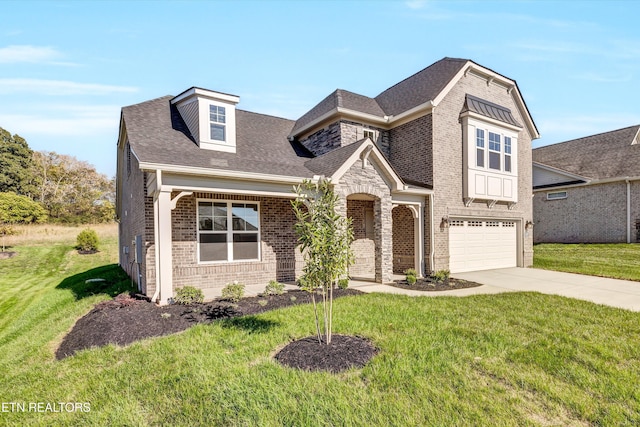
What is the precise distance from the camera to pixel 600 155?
2092cm

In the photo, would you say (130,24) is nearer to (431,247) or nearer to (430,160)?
(430,160)

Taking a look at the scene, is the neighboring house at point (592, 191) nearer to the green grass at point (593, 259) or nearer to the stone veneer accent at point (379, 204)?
the green grass at point (593, 259)

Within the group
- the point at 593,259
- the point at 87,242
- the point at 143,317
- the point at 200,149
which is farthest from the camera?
the point at 87,242

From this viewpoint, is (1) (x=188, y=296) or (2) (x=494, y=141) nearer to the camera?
(1) (x=188, y=296)

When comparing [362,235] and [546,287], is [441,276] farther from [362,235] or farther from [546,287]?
[362,235]

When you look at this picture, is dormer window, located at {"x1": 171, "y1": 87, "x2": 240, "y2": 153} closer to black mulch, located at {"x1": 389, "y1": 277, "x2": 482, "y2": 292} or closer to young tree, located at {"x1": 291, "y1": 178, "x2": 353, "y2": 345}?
young tree, located at {"x1": 291, "y1": 178, "x2": 353, "y2": 345}

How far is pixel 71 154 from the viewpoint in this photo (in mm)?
39281

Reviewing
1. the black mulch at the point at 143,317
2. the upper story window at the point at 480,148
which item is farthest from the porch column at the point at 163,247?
the upper story window at the point at 480,148

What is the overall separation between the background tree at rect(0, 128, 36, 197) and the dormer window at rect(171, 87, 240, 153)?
118 feet

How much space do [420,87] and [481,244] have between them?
7.12m

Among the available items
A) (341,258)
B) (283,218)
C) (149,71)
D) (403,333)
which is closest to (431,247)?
(283,218)

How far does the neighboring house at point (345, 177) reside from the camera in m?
8.93

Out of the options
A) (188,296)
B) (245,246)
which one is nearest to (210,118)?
(245,246)

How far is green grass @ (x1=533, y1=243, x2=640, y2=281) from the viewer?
12.6 meters
